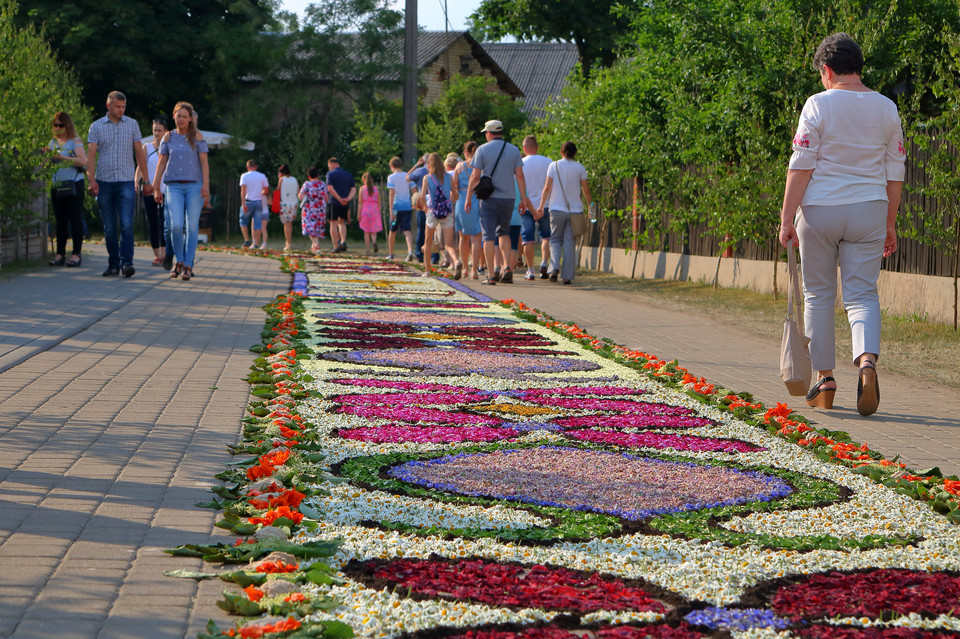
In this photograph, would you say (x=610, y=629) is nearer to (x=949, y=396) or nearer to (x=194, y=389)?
(x=194, y=389)

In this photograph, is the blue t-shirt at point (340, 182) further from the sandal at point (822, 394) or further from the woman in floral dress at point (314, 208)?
the sandal at point (822, 394)

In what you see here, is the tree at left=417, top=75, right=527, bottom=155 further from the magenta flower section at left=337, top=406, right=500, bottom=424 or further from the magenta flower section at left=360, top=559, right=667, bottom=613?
the magenta flower section at left=360, top=559, right=667, bottom=613

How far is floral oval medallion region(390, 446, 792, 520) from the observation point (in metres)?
4.49

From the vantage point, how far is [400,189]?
23438mm

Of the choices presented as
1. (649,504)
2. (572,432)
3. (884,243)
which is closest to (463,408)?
(572,432)

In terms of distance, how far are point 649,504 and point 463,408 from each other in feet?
7.54

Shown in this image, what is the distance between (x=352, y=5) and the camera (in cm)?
4253

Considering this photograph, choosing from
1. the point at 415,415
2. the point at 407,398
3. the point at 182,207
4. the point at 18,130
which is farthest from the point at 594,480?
the point at 18,130

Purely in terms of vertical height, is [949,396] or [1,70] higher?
[1,70]

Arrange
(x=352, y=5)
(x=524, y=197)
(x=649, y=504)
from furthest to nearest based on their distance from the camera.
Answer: (x=352, y=5), (x=524, y=197), (x=649, y=504)

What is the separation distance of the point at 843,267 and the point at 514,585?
164 inches

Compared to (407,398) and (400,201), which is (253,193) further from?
(407,398)

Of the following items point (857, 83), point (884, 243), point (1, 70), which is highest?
point (1, 70)

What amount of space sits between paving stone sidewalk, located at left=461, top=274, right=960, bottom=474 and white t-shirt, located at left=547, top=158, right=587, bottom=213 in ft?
6.69
